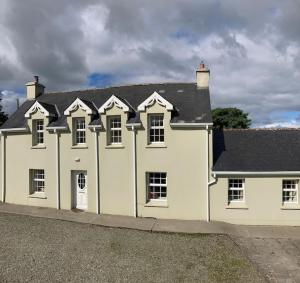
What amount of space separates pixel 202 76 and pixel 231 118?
4197 centimetres

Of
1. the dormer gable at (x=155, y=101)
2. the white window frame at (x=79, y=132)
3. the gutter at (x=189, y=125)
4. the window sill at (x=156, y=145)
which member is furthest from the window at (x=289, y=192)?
the white window frame at (x=79, y=132)

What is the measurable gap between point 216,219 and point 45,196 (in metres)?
10.9

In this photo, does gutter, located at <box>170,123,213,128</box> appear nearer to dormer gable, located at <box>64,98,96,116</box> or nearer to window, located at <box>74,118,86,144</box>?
dormer gable, located at <box>64,98,96,116</box>

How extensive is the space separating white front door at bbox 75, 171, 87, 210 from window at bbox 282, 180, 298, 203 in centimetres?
1161

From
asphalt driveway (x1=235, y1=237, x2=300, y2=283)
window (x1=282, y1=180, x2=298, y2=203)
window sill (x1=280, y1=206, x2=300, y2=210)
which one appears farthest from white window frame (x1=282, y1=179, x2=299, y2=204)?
asphalt driveway (x1=235, y1=237, x2=300, y2=283)

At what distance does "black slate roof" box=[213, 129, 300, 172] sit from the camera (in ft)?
60.7

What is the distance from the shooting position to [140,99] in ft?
71.3

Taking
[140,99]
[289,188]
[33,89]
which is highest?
[33,89]

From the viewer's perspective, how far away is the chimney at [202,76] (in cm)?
2144

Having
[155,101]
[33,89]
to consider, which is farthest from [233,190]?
[33,89]

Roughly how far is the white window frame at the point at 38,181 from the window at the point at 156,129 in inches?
313

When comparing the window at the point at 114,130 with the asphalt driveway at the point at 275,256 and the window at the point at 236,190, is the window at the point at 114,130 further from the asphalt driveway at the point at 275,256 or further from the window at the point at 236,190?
the asphalt driveway at the point at 275,256

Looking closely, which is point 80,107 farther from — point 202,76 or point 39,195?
point 202,76

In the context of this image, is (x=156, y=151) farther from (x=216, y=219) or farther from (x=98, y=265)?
(x=98, y=265)
